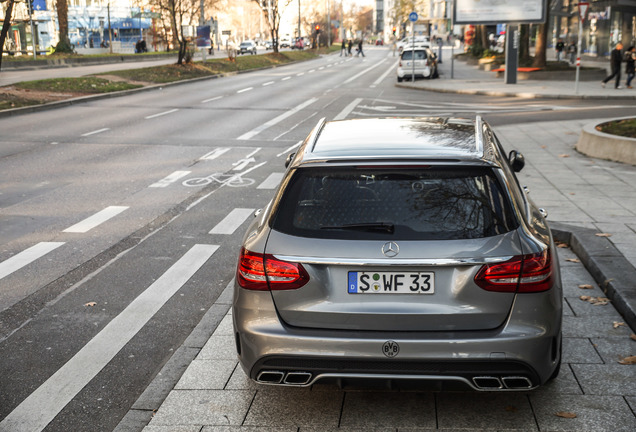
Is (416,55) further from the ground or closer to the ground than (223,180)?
further from the ground

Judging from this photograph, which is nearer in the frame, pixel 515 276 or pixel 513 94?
pixel 515 276

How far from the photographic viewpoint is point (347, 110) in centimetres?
2434

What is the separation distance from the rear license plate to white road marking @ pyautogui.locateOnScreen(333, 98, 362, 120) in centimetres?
1814

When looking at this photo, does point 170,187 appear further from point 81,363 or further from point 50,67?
point 50,67

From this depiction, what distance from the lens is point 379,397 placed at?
4.55 metres

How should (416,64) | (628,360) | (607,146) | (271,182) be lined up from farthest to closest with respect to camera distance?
1. (416,64)
2. (607,146)
3. (271,182)
4. (628,360)

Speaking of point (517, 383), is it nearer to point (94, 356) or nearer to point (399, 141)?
point (399, 141)

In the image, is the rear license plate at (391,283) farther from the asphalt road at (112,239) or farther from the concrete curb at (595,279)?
the asphalt road at (112,239)

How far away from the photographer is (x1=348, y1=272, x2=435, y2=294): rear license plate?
383 cm

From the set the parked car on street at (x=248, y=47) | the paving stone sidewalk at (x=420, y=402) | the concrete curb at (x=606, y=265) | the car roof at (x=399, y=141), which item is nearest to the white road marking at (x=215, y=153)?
the concrete curb at (x=606, y=265)

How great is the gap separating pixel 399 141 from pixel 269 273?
1.19 meters

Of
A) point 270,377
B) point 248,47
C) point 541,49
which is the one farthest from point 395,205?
point 248,47

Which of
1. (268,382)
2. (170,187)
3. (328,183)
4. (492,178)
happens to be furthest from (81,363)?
(170,187)

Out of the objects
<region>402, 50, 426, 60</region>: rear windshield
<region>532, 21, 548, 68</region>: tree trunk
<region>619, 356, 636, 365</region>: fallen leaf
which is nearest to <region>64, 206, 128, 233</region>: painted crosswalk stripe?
<region>619, 356, 636, 365</region>: fallen leaf
